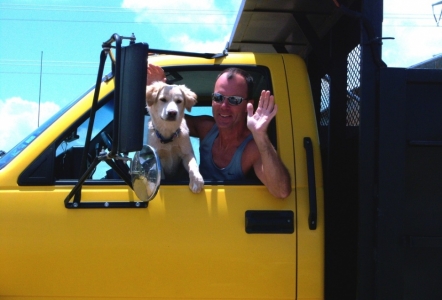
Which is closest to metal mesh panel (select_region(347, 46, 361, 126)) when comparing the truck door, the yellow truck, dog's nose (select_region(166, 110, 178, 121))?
the yellow truck

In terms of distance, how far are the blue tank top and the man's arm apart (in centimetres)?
24

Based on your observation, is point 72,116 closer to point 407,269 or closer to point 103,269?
point 103,269

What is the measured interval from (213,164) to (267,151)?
0.45 meters

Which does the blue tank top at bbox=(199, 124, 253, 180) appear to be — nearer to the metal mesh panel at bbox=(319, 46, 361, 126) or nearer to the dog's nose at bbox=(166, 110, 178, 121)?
the dog's nose at bbox=(166, 110, 178, 121)

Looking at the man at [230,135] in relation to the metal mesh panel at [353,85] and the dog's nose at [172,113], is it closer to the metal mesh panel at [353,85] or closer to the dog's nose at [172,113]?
the dog's nose at [172,113]

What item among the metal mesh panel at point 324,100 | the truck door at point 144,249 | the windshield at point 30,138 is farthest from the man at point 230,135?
the metal mesh panel at point 324,100

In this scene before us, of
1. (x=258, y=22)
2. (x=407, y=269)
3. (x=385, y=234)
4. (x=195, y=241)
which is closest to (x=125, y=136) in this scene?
(x=195, y=241)

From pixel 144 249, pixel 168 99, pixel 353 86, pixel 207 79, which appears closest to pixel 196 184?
pixel 144 249

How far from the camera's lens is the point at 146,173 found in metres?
2.26

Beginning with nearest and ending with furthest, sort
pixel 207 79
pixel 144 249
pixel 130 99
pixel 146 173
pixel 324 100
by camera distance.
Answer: pixel 130 99, pixel 146 173, pixel 144 249, pixel 207 79, pixel 324 100

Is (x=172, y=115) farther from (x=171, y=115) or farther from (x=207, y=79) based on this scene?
(x=207, y=79)

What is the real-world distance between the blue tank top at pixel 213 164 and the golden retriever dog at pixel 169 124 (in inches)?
3.3

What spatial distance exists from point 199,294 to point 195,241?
24 cm

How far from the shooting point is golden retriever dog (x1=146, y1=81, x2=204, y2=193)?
9.57ft
